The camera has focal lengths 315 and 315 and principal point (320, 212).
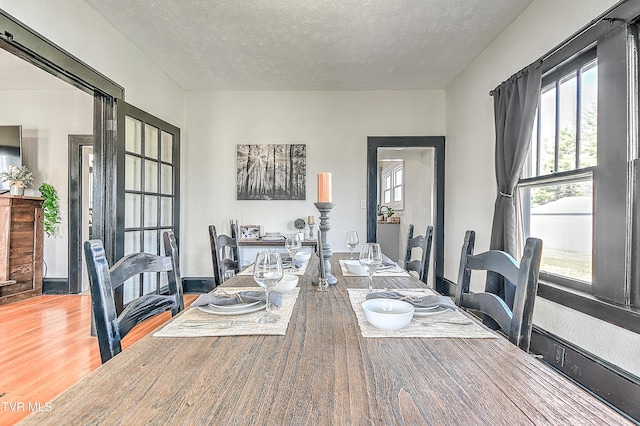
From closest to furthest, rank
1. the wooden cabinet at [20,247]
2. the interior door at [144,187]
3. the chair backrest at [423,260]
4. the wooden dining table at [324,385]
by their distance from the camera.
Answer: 1. the wooden dining table at [324,385]
2. the chair backrest at [423,260]
3. the interior door at [144,187]
4. the wooden cabinet at [20,247]

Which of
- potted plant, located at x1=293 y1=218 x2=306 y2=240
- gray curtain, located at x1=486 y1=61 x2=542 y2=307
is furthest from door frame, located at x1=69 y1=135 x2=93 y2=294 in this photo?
gray curtain, located at x1=486 y1=61 x2=542 y2=307

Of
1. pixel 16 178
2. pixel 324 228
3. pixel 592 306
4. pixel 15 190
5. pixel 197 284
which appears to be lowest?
pixel 197 284

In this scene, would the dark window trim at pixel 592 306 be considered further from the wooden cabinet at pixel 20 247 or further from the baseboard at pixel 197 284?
the wooden cabinet at pixel 20 247

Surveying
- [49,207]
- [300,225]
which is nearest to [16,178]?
[49,207]

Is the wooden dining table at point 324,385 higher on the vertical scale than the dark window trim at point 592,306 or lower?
higher

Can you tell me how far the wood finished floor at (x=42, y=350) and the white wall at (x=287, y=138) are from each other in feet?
4.00

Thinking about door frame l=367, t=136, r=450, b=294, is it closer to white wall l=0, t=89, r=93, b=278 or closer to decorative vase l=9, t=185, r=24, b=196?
white wall l=0, t=89, r=93, b=278

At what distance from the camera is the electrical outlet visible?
76.0 inches

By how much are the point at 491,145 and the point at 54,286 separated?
17.7ft

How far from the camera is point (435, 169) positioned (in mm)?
4020

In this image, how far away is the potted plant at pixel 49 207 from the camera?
13.2 ft

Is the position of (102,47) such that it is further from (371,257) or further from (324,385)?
(324,385)

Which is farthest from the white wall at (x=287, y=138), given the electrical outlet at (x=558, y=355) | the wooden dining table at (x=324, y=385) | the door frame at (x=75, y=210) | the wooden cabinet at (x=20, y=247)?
the wooden dining table at (x=324, y=385)

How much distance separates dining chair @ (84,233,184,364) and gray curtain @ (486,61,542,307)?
7.00ft
